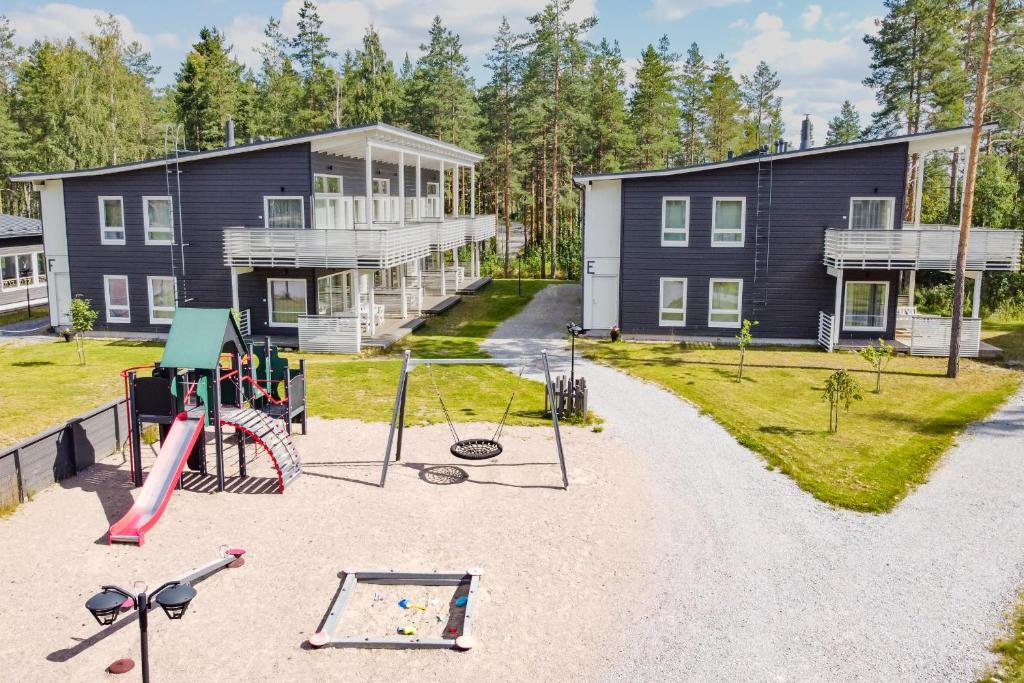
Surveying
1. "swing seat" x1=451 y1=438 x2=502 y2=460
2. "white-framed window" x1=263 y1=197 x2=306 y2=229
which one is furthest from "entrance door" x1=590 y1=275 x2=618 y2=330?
"swing seat" x1=451 y1=438 x2=502 y2=460

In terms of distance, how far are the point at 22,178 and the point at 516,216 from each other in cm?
5710

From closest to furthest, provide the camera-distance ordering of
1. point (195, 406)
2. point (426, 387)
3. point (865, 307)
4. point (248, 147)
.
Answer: point (195, 406) < point (426, 387) < point (248, 147) < point (865, 307)

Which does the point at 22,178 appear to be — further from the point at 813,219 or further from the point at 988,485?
the point at 988,485

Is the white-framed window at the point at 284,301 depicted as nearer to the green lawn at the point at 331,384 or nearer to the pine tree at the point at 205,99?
the green lawn at the point at 331,384

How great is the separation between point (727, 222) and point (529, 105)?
59.9 ft

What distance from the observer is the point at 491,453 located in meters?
15.4

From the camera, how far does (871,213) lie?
90.0 feet

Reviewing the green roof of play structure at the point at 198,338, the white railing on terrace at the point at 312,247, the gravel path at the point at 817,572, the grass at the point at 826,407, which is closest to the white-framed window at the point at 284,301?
the white railing on terrace at the point at 312,247

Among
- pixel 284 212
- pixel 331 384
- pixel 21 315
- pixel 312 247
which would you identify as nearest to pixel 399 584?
pixel 331 384

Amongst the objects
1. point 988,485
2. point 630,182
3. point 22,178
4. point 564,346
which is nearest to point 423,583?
point 988,485

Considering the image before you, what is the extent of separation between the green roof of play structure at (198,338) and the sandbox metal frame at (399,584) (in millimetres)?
5114

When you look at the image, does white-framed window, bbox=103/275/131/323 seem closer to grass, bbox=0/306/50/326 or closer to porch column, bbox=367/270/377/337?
grass, bbox=0/306/50/326

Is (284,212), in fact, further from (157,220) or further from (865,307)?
(865,307)

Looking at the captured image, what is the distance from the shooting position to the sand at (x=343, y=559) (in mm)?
9336
